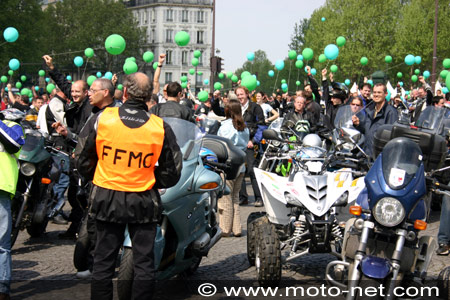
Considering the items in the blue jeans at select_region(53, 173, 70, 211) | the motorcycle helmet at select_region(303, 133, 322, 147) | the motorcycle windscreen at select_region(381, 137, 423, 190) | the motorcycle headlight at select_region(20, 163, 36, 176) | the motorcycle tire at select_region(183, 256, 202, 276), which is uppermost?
the motorcycle windscreen at select_region(381, 137, 423, 190)

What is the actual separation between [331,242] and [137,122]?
2.51 metres

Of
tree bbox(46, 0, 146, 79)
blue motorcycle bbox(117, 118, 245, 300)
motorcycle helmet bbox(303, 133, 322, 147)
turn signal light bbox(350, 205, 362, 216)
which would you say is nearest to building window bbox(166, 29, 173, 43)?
tree bbox(46, 0, 146, 79)

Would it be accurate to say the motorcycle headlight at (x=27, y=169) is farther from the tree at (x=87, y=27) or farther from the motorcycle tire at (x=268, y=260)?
the tree at (x=87, y=27)

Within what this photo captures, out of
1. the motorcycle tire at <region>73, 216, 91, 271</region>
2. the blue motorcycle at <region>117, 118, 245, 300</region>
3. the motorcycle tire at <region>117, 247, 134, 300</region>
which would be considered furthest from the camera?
the motorcycle tire at <region>73, 216, 91, 271</region>

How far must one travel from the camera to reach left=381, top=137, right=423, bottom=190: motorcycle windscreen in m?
4.86

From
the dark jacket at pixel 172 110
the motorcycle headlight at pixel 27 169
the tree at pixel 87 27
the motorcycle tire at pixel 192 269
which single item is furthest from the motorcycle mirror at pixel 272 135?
the tree at pixel 87 27

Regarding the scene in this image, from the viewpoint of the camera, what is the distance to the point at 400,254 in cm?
472

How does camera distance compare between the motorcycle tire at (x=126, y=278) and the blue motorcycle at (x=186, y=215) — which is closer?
the motorcycle tire at (x=126, y=278)

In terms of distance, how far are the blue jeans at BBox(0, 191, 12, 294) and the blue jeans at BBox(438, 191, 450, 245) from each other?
485cm

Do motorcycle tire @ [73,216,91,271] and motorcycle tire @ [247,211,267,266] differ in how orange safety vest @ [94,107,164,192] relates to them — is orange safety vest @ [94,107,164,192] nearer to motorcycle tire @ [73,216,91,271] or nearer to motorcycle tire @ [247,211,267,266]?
motorcycle tire @ [73,216,91,271]

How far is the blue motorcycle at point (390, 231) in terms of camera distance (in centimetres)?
463

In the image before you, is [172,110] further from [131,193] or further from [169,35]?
[169,35]

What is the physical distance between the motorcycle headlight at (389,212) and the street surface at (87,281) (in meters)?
1.68

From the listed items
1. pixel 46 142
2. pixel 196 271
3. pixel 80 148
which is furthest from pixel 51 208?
pixel 80 148
